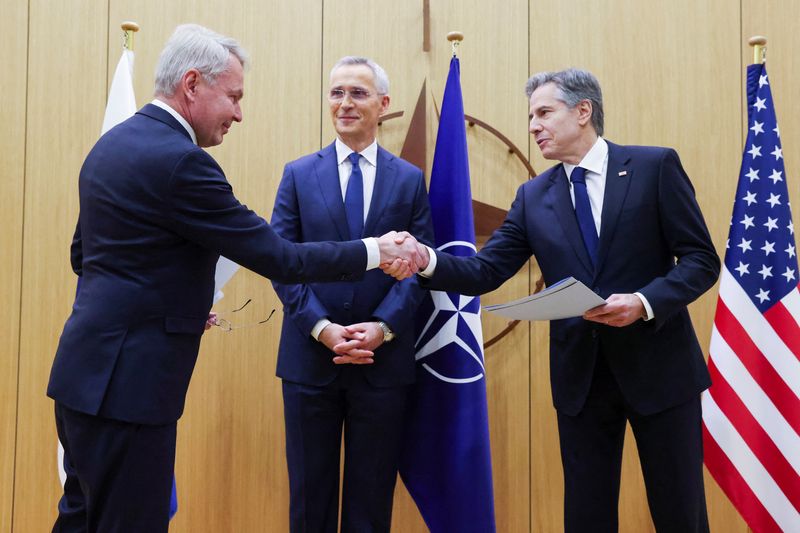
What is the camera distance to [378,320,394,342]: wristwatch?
99.3 inches

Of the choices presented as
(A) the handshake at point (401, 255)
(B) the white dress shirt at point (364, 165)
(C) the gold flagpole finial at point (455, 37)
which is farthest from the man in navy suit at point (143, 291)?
(C) the gold flagpole finial at point (455, 37)

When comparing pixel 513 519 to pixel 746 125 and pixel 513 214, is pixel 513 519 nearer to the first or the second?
pixel 513 214

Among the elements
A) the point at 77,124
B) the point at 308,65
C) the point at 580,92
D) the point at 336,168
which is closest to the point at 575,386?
the point at 580,92

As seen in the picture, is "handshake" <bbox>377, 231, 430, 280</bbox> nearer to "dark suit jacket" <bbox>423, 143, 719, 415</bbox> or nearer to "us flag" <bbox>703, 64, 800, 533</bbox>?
"dark suit jacket" <bbox>423, 143, 719, 415</bbox>

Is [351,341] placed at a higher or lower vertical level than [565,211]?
lower

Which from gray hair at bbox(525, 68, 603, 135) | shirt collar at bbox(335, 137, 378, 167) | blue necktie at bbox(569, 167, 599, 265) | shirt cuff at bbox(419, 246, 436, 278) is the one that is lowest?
shirt cuff at bbox(419, 246, 436, 278)

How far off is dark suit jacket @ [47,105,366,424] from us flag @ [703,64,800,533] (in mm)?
1981

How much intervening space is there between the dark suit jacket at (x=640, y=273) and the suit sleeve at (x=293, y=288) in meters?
0.80

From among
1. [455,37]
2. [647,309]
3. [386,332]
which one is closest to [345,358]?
[386,332]

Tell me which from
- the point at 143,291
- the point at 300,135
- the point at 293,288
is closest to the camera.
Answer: the point at 143,291

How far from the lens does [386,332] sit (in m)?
2.53

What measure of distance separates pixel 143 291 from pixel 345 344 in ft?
2.74

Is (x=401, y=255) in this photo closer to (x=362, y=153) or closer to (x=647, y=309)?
(x=362, y=153)

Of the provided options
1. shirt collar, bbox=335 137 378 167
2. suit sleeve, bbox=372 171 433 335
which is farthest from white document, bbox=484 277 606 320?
shirt collar, bbox=335 137 378 167
